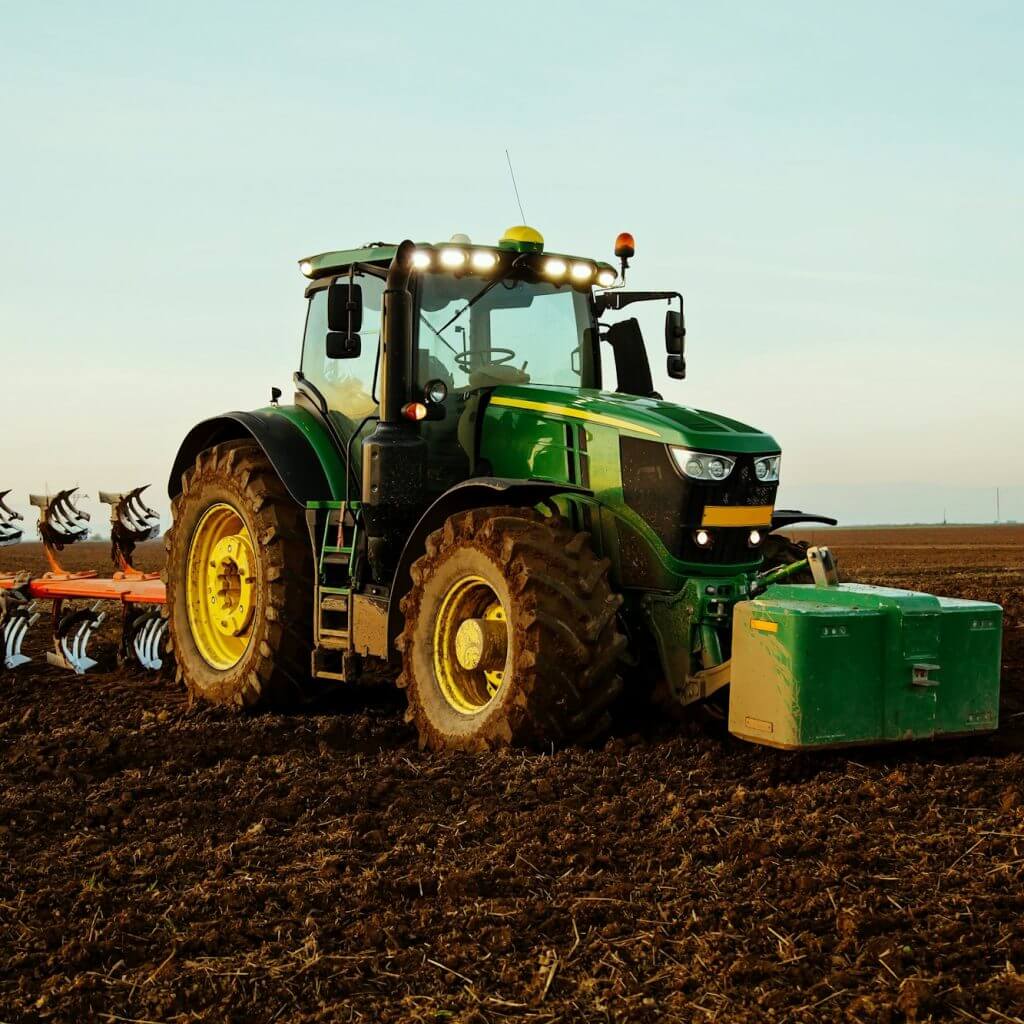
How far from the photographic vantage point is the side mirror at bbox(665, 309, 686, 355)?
7977 mm

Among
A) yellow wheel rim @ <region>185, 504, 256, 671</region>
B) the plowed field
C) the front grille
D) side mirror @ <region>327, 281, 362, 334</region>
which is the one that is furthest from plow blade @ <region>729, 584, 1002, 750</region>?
yellow wheel rim @ <region>185, 504, 256, 671</region>

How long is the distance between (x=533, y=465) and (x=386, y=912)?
128 inches

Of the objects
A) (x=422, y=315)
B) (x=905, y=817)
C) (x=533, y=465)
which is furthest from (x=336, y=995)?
(x=422, y=315)

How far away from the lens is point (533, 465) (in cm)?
705

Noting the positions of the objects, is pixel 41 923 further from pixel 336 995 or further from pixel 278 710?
pixel 278 710

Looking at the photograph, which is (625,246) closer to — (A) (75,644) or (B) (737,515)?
(B) (737,515)

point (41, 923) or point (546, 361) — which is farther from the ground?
point (546, 361)

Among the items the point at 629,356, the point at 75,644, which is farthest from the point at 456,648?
the point at 75,644

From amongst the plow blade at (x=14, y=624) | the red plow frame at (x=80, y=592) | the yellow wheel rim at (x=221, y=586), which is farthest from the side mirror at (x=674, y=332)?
the plow blade at (x=14, y=624)

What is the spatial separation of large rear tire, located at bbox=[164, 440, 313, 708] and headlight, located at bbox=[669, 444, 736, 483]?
8.40ft

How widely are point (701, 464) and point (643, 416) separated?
390 mm

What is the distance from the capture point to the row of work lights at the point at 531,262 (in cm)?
727

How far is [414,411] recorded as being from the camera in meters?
7.10

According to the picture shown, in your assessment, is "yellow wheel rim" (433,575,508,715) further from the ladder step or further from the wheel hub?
the wheel hub
